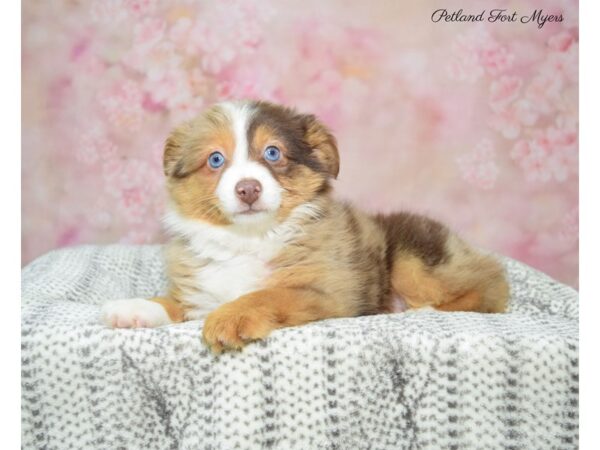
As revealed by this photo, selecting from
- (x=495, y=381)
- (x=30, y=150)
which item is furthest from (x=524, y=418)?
(x=30, y=150)

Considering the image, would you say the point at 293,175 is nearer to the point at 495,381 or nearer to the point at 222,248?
the point at 222,248

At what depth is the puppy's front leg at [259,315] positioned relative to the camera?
2.02m

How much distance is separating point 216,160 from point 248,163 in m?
0.16

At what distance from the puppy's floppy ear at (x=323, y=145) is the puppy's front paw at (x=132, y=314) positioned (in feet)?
3.06

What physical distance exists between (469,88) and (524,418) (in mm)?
2317

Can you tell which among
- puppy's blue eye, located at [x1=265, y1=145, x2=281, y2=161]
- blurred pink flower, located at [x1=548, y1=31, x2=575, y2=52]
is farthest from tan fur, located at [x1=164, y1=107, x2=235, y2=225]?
blurred pink flower, located at [x1=548, y1=31, x2=575, y2=52]

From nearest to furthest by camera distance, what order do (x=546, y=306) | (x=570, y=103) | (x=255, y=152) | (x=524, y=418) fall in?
(x=524, y=418)
(x=255, y=152)
(x=546, y=306)
(x=570, y=103)

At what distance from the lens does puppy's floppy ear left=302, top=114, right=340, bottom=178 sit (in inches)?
110

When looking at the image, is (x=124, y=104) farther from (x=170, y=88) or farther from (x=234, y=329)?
(x=234, y=329)

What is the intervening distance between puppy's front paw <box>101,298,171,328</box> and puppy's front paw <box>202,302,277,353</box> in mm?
354

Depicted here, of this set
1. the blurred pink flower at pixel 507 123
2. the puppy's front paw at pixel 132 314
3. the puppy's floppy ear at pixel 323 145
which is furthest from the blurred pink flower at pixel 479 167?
the puppy's front paw at pixel 132 314

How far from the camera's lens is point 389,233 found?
3119mm

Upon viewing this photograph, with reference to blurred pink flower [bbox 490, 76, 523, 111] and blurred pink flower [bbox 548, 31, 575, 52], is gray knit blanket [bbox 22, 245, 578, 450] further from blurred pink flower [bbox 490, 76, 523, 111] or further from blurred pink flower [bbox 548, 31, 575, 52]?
blurred pink flower [bbox 490, 76, 523, 111]

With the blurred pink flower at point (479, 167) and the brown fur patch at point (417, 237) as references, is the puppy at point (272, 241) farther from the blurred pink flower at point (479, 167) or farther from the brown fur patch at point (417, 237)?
the blurred pink flower at point (479, 167)
